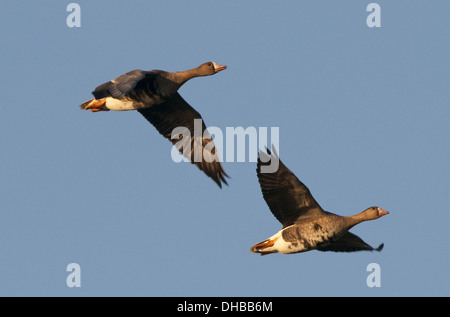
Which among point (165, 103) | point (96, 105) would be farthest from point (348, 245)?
point (96, 105)

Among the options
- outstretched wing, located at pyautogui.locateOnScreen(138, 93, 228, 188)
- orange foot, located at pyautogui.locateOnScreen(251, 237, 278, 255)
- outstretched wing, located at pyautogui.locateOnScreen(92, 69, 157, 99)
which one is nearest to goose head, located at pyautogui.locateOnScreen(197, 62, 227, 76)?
outstretched wing, located at pyautogui.locateOnScreen(138, 93, 228, 188)

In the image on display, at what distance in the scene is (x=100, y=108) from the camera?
1975cm

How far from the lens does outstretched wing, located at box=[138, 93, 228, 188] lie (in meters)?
20.5

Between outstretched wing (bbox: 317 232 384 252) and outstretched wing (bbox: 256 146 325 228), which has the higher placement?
outstretched wing (bbox: 256 146 325 228)

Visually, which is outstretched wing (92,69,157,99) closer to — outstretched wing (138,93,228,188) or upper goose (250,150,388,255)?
outstretched wing (138,93,228,188)

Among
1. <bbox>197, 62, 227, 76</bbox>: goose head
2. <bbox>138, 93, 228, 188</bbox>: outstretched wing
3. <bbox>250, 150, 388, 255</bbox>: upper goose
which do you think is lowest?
<bbox>250, 150, 388, 255</bbox>: upper goose

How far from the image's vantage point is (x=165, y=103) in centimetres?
2056

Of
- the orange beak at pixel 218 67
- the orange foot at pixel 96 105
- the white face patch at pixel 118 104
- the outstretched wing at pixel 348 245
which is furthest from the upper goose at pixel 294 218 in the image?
the orange foot at pixel 96 105

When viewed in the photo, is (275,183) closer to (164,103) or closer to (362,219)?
(362,219)

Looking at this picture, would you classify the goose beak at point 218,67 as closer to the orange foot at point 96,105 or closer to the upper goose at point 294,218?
the orange foot at point 96,105

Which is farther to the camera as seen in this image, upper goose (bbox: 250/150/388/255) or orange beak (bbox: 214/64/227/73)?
orange beak (bbox: 214/64/227/73)

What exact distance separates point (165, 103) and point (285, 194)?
410cm

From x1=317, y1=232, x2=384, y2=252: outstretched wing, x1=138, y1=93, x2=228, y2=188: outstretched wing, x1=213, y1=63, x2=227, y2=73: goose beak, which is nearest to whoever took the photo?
x1=317, y1=232, x2=384, y2=252: outstretched wing

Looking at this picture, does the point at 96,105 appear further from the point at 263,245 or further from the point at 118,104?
the point at 263,245
